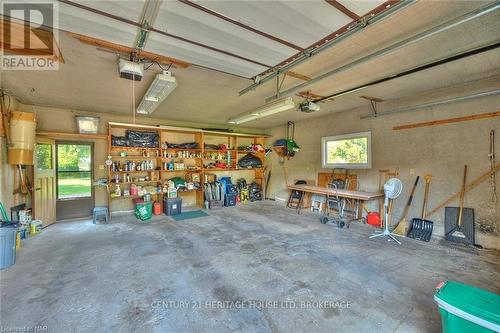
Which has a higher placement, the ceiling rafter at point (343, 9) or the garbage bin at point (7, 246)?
the ceiling rafter at point (343, 9)

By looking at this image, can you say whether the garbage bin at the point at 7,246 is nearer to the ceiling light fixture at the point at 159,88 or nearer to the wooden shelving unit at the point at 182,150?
the wooden shelving unit at the point at 182,150

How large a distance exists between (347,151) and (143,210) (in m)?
5.74

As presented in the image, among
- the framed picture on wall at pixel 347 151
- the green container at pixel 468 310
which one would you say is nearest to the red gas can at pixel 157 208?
the framed picture on wall at pixel 347 151

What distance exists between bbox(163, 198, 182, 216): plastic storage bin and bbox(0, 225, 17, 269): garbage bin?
3.21 metres

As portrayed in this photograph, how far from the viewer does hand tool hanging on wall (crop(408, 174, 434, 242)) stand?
4257 millimetres

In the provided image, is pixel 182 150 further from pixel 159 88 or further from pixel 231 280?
pixel 231 280

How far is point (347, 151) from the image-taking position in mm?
5953

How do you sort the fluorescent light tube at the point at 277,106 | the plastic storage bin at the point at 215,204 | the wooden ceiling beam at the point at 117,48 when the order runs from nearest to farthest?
the wooden ceiling beam at the point at 117,48
the fluorescent light tube at the point at 277,106
the plastic storage bin at the point at 215,204

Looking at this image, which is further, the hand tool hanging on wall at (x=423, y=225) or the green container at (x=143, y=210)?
the green container at (x=143, y=210)

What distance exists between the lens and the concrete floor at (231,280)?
6.73ft

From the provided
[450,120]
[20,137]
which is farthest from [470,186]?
[20,137]

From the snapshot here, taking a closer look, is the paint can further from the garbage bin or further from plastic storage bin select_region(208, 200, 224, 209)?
plastic storage bin select_region(208, 200, 224, 209)

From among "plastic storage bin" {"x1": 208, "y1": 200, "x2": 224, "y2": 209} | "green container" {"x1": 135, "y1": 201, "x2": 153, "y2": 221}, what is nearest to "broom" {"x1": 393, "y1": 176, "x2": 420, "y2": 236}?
"plastic storage bin" {"x1": 208, "y1": 200, "x2": 224, "y2": 209}

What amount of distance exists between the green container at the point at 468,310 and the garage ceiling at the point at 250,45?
7.69 ft
